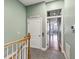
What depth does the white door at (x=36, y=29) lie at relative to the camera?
5871 millimetres

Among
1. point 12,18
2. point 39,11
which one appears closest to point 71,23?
point 12,18

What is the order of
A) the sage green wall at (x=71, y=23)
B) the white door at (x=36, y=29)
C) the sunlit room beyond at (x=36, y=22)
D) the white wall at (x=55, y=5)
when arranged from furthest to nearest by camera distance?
the white door at (x=36, y=29) < the white wall at (x=55, y=5) < the sunlit room beyond at (x=36, y=22) < the sage green wall at (x=71, y=23)

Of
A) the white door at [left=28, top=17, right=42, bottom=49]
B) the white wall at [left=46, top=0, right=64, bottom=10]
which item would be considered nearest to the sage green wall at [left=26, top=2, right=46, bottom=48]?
the white door at [left=28, top=17, right=42, bottom=49]

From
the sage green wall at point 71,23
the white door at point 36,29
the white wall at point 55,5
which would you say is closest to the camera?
the sage green wall at point 71,23

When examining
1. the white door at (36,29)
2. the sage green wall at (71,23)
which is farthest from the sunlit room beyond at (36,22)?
the sage green wall at (71,23)

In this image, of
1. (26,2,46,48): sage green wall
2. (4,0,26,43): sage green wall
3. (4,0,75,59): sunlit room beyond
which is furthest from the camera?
(26,2,46,48): sage green wall

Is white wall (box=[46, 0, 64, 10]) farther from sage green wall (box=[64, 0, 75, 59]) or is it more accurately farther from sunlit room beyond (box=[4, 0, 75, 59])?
sage green wall (box=[64, 0, 75, 59])

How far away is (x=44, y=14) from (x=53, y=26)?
875cm

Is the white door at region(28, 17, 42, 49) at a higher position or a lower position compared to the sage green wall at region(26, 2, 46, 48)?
lower

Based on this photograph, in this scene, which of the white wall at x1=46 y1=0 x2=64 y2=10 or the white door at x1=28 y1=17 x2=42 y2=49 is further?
the white door at x1=28 y1=17 x2=42 y2=49

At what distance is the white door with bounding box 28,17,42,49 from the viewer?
587 centimetres

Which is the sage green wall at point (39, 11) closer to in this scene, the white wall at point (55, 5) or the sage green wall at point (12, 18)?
the white wall at point (55, 5)
